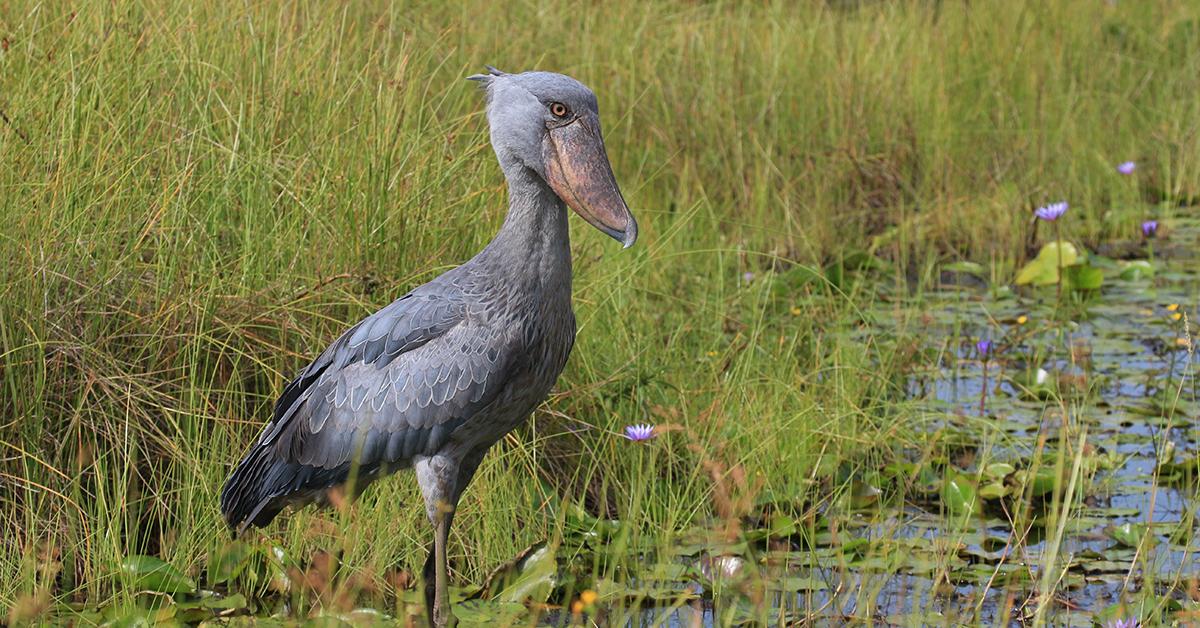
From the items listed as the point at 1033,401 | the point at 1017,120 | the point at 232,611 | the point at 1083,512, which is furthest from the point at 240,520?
the point at 1017,120

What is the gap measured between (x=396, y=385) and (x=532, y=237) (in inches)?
16.4

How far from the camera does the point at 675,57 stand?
6.43 m

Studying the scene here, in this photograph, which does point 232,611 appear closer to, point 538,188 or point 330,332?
point 330,332

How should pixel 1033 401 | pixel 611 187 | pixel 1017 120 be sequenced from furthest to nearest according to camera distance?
1. pixel 1017 120
2. pixel 1033 401
3. pixel 611 187

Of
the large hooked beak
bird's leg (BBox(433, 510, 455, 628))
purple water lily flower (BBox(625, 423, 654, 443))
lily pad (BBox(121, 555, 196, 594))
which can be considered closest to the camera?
the large hooked beak

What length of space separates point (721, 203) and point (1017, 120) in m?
1.50

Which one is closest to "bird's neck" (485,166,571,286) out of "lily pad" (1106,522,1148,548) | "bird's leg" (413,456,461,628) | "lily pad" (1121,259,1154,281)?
"bird's leg" (413,456,461,628)

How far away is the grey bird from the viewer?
3180 mm

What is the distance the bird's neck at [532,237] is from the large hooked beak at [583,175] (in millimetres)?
75

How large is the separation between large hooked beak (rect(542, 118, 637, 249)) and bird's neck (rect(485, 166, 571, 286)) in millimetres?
75

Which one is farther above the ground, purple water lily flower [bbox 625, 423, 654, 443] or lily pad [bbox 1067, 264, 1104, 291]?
purple water lily flower [bbox 625, 423, 654, 443]

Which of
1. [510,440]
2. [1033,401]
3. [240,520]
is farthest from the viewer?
[1033,401]

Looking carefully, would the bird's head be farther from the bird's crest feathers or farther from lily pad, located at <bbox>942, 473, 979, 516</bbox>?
lily pad, located at <bbox>942, 473, 979, 516</bbox>

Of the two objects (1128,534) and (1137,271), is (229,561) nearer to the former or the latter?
(1128,534)
